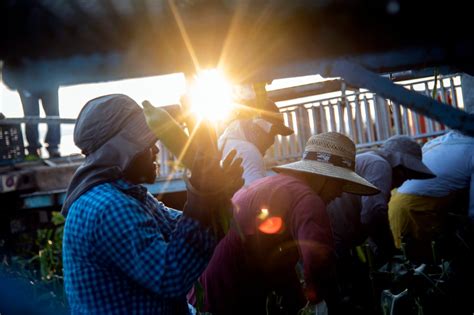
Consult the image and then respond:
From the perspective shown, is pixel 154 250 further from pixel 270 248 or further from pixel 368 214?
pixel 368 214

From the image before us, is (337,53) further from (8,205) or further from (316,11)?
(8,205)

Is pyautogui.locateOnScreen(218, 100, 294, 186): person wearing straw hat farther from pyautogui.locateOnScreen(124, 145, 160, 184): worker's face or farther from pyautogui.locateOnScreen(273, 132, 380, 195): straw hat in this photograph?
pyautogui.locateOnScreen(124, 145, 160, 184): worker's face

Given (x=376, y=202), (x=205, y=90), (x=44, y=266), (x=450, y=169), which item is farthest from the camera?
(x=44, y=266)

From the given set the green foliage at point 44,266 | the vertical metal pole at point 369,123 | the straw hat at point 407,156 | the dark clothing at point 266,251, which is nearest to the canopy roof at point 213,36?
the dark clothing at point 266,251

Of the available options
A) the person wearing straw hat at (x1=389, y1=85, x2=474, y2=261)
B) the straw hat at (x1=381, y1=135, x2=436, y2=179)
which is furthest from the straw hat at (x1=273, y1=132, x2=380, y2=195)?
the person wearing straw hat at (x1=389, y1=85, x2=474, y2=261)

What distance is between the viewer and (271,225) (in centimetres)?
216

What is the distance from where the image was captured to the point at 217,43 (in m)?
1.15

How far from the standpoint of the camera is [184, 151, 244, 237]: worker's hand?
1322mm

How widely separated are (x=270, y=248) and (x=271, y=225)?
0.36 ft

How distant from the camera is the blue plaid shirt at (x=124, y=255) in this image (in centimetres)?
142

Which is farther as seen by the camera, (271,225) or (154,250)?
(271,225)

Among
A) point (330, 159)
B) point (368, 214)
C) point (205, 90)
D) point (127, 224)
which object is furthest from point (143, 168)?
point (368, 214)

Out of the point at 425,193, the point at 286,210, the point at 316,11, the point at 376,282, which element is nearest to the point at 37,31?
the point at 316,11

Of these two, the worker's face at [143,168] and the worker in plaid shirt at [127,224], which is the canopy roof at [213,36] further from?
the worker's face at [143,168]
